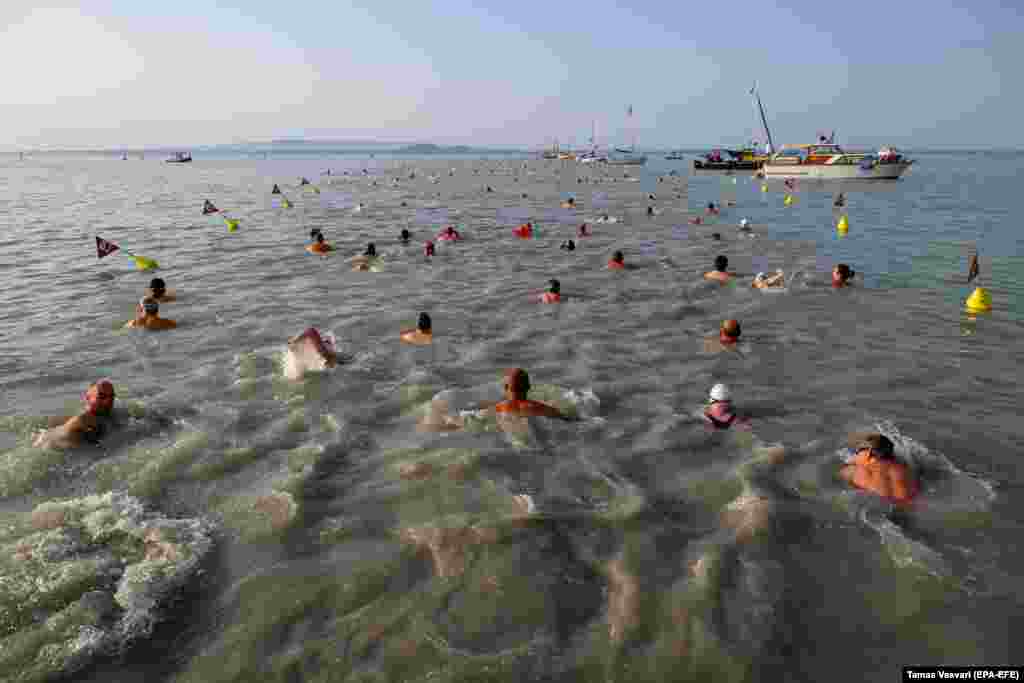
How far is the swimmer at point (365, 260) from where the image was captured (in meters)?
22.1

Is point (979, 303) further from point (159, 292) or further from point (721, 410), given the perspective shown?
point (159, 292)

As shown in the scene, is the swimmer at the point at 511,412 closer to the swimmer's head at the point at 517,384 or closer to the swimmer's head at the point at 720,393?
the swimmer's head at the point at 517,384

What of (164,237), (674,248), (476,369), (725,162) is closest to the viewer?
(476,369)

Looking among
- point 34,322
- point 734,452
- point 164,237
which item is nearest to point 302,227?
point 164,237

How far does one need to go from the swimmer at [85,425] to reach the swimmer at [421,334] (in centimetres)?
596

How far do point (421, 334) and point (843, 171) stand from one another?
73046 mm

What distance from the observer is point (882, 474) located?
7949 mm

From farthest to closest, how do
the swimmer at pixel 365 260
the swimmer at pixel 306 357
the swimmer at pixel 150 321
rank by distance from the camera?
1. the swimmer at pixel 365 260
2. the swimmer at pixel 150 321
3. the swimmer at pixel 306 357

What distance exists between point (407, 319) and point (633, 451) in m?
8.38

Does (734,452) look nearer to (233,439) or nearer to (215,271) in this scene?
(233,439)

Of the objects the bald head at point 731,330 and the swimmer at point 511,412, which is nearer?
the swimmer at point 511,412

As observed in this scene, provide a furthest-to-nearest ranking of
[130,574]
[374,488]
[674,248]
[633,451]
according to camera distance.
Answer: [674,248] < [633,451] < [374,488] < [130,574]

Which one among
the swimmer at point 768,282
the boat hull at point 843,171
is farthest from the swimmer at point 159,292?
the boat hull at point 843,171

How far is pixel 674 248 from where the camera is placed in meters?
27.0
